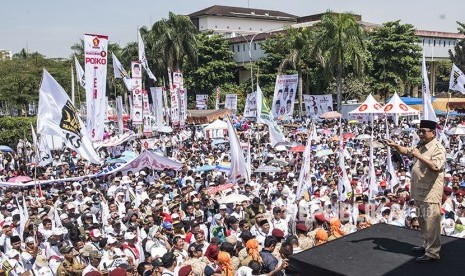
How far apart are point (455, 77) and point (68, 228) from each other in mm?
14093

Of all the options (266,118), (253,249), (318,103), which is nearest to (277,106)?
(266,118)

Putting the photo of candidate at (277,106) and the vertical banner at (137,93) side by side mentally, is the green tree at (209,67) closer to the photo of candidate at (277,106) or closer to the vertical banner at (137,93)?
the vertical banner at (137,93)

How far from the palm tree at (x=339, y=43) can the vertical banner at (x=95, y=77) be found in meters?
24.7

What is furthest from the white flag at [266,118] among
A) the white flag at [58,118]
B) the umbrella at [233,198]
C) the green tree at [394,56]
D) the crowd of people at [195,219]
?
the green tree at [394,56]

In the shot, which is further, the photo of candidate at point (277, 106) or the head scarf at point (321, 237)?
the photo of candidate at point (277, 106)

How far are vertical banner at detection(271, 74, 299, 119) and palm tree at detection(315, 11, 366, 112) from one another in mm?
18524

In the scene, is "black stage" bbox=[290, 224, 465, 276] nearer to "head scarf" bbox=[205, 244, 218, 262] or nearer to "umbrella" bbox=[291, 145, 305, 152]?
"head scarf" bbox=[205, 244, 218, 262]

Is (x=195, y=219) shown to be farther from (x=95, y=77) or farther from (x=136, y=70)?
(x=136, y=70)

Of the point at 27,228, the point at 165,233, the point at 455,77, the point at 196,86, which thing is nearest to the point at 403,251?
the point at 165,233

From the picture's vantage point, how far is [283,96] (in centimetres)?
1778

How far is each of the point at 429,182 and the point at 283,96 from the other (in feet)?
43.8

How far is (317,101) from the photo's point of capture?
83.4 ft

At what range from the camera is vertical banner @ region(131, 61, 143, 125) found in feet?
62.6

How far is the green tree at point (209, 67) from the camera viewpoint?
52.7m
